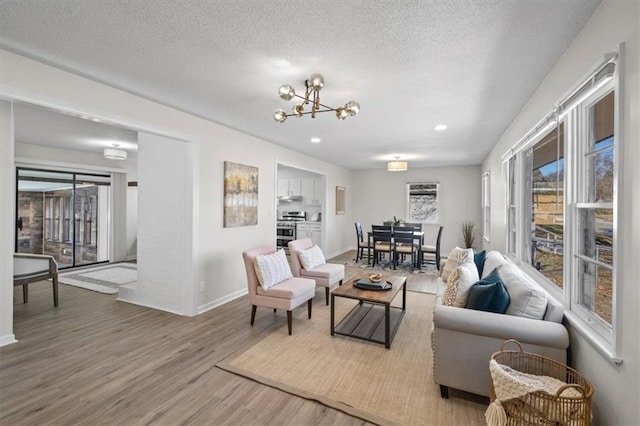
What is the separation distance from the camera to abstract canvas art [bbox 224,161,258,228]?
4.05 metres

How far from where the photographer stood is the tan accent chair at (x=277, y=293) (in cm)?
313

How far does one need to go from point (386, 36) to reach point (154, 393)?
3.02m

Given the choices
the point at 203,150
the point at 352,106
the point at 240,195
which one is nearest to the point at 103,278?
the point at 240,195

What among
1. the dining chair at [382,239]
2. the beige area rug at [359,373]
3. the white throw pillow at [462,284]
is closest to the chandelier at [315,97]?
the white throw pillow at [462,284]

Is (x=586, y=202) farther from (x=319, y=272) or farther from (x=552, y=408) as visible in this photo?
(x=319, y=272)

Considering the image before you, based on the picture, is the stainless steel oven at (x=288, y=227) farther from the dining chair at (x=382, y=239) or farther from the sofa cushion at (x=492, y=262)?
the sofa cushion at (x=492, y=262)

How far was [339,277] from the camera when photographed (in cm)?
432

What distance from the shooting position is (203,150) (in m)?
3.71

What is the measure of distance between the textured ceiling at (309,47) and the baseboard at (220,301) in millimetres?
2482

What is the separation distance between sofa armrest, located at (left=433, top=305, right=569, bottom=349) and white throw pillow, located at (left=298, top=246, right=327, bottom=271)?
2.27 meters

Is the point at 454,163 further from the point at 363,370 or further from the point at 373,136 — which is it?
the point at 363,370

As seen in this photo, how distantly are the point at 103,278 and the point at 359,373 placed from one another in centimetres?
530

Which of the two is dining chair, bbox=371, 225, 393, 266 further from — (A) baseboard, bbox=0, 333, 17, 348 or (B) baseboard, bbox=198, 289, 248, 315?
(A) baseboard, bbox=0, 333, 17, 348

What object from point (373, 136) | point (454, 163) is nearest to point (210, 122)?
point (373, 136)
